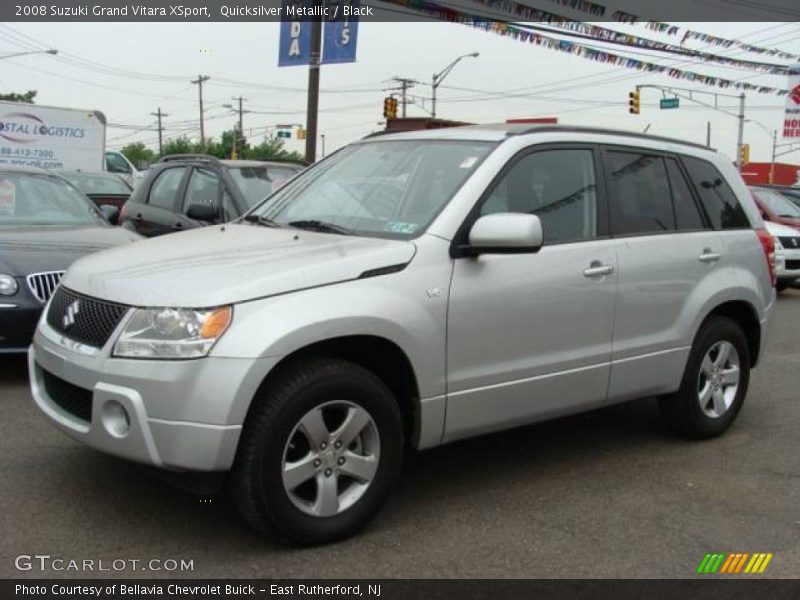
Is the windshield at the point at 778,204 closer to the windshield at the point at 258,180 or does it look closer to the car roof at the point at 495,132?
the windshield at the point at 258,180

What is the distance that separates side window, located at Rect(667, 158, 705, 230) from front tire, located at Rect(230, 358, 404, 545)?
2.37 meters

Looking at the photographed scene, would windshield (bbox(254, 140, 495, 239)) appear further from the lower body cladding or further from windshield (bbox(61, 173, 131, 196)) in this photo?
windshield (bbox(61, 173, 131, 196))

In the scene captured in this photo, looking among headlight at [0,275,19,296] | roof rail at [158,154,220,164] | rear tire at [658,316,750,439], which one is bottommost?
rear tire at [658,316,750,439]

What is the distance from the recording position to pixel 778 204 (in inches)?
555

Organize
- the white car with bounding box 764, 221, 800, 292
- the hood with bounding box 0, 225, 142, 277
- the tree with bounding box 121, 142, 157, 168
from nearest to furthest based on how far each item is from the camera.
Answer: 1. the hood with bounding box 0, 225, 142, 277
2. the white car with bounding box 764, 221, 800, 292
3. the tree with bounding box 121, 142, 157, 168

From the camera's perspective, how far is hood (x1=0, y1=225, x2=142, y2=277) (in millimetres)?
5688

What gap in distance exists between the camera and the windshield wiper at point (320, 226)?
3.99 meters

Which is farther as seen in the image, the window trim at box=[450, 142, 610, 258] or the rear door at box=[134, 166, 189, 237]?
the rear door at box=[134, 166, 189, 237]

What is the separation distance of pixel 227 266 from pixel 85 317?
2.12ft

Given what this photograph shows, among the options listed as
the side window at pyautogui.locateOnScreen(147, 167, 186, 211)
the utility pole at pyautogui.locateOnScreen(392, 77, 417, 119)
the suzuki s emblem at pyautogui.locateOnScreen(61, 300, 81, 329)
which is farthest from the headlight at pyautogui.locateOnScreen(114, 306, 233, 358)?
the utility pole at pyautogui.locateOnScreen(392, 77, 417, 119)

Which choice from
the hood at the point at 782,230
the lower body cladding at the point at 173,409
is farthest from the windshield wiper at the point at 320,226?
the hood at the point at 782,230

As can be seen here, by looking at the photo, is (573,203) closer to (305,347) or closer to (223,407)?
(305,347)

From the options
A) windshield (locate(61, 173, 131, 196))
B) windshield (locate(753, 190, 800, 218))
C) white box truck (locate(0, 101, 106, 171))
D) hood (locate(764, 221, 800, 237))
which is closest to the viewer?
hood (locate(764, 221, 800, 237))
